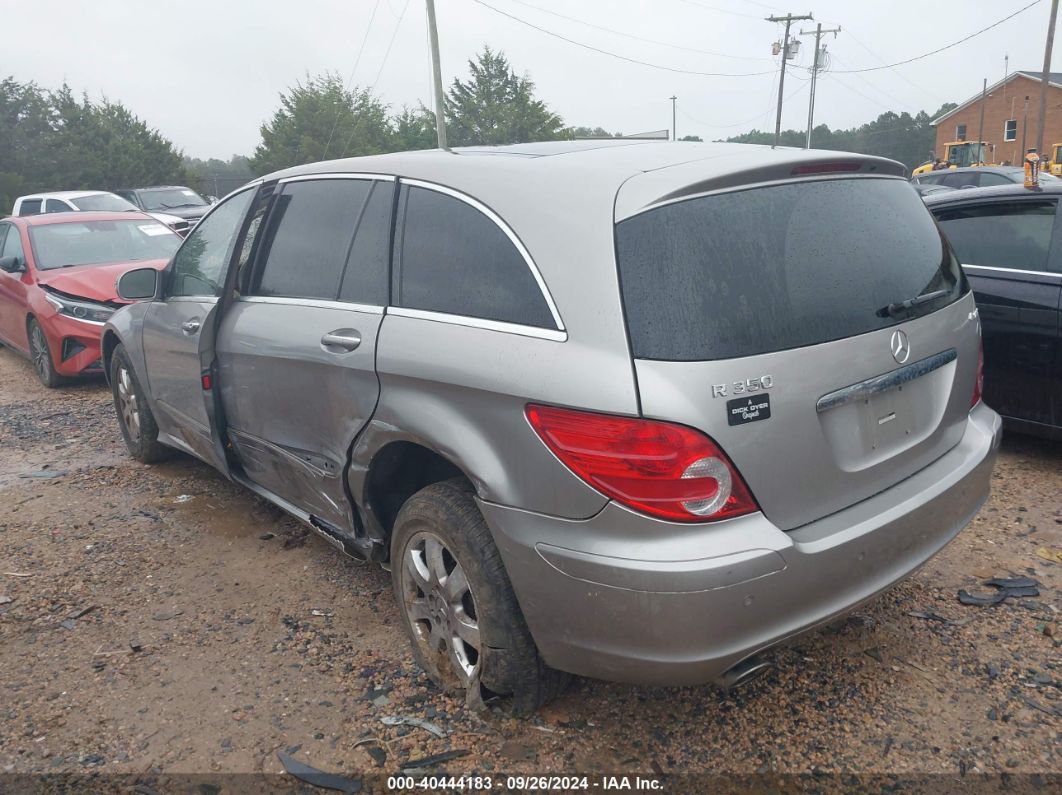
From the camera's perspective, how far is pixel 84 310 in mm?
7629

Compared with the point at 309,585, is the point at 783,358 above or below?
above

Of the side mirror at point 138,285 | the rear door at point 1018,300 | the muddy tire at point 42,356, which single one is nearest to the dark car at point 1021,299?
the rear door at point 1018,300

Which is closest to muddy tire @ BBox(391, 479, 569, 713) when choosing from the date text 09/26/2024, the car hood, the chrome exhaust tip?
the date text 09/26/2024

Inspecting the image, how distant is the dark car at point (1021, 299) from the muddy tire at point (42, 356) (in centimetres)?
742

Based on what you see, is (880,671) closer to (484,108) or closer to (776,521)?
(776,521)

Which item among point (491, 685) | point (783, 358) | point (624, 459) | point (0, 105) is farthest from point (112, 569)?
point (0, 105)

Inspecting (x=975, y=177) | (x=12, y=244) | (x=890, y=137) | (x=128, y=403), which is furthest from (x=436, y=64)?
(x=890, y=137)

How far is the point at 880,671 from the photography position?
2.95m

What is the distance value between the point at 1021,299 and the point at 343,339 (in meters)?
3.66

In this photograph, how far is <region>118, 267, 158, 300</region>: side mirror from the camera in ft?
14.9

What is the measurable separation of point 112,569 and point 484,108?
4948 centimetres

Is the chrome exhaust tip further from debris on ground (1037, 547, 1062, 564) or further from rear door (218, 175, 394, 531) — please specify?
debris on ground (1037, 547, 1062, 564)

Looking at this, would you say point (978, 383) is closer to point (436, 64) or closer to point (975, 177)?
point (975, 177)

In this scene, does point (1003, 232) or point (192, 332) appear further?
point (1003, 232)
